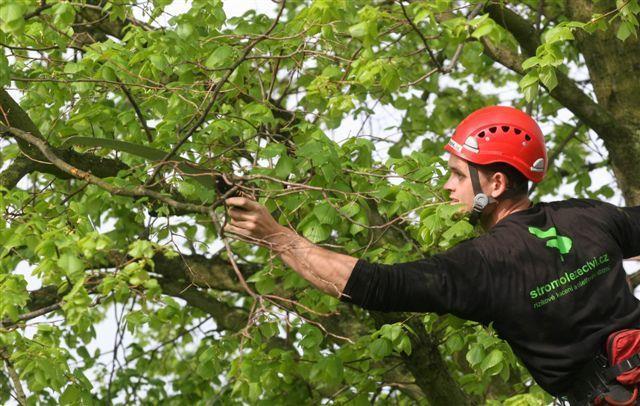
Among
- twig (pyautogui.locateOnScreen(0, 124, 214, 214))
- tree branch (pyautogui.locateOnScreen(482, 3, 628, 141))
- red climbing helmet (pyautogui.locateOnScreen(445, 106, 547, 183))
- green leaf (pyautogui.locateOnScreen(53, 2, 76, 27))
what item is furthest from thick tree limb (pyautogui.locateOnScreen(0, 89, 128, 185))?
tree branch (pyautogui.locateOnScreen(482, 3, 628, 141))

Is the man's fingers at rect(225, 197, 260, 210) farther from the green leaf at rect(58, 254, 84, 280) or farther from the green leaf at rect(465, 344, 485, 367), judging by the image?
the green leaf at rect(465, 344, 485, 367)

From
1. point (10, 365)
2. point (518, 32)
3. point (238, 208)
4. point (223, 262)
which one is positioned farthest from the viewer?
point (223, 262)

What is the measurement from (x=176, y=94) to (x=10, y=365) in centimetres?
168

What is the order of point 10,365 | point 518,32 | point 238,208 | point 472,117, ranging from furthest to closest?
point 518,32, point 10,365, point 472,117, point 238,208

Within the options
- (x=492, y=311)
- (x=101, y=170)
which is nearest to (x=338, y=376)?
(x=101, y=170)

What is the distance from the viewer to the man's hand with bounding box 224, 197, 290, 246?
4.61m

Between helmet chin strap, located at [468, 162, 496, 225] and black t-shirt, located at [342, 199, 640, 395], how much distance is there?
18cm

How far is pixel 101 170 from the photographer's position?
273 inches

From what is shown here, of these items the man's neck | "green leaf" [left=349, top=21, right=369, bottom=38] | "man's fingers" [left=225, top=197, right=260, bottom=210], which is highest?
"green leaf" [left=349, top=21, right=369, bottom=38]

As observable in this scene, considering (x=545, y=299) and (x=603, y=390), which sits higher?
(x=545, y=299)

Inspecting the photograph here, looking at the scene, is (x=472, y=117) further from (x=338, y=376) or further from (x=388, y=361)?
(x=388, y=361)

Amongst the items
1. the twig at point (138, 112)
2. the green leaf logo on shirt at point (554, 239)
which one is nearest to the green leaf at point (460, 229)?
the green leaf logo on shirt at point (554, 239)

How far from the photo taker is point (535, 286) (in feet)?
15.3

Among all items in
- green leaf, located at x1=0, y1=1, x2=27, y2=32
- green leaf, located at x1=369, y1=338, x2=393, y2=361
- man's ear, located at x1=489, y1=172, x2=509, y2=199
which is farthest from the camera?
green leaf, located at x1=369, y1=338, x2=393, y2=361
